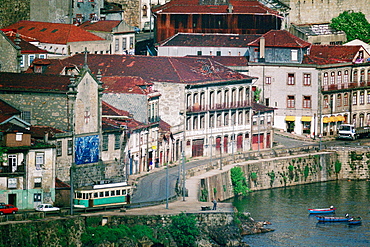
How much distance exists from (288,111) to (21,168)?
63035 mm

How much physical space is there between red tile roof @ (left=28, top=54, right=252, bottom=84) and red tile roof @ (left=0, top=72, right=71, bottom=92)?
67.5ft

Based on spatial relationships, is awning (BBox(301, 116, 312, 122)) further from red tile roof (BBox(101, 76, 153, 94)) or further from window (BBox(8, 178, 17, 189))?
window (BBox(8, 178, 17, 189))

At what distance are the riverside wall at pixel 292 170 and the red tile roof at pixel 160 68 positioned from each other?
11310 millimetres

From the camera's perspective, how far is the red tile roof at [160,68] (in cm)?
17838

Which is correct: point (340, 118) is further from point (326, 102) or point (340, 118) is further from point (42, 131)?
point (42, 131)

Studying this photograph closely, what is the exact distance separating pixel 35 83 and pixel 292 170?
129ft

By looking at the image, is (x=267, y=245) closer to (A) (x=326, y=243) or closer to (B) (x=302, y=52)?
(A) (x=326, y=243)

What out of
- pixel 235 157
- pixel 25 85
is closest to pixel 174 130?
pixel 235 157

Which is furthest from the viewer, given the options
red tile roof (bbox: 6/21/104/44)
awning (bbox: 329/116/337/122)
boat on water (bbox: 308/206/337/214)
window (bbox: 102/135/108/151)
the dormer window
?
awning (bbox: 329/116/337/122)

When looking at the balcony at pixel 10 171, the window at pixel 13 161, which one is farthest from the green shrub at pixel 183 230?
the window at pixel 13 161

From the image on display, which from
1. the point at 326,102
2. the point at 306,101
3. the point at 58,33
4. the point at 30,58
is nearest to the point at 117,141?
the point at 30,58

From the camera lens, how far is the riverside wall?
165000 mm

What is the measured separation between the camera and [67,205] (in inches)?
5586

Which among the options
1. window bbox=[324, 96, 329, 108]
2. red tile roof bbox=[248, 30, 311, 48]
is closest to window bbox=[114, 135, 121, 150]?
red tile roof bbox=[248, 30, 311, 48]
